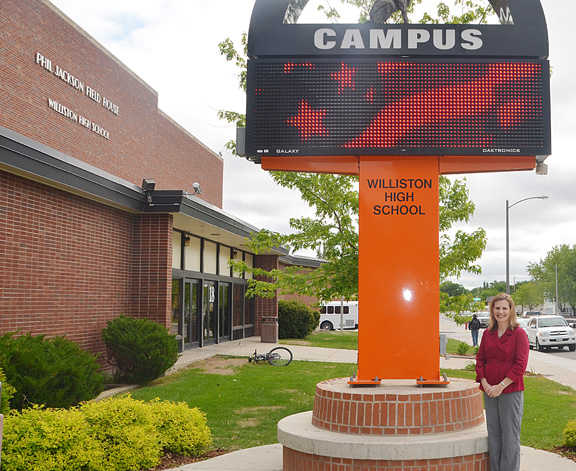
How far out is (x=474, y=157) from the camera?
20.8ft

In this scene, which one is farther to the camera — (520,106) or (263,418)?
(263,418)

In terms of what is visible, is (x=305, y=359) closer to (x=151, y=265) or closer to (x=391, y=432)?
(x=151, y=265)

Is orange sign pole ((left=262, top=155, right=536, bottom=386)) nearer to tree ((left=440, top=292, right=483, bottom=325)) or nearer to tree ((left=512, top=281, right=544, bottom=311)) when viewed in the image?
tree ((left=440, top=292, right=483, bottom=325))

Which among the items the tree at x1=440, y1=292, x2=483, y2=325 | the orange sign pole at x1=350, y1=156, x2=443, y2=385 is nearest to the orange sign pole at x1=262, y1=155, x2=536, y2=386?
the orange sign pole at x1=350, y1=156, x2=443, y2=385

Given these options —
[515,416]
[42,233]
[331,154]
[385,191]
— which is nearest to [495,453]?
[515,416]

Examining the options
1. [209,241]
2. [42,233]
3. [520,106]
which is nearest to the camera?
[520,106]

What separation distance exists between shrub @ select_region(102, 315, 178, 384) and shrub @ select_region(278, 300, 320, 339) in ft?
48.1

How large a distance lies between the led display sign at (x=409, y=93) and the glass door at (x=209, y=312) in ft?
52.6

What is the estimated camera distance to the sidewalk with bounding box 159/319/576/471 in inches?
269

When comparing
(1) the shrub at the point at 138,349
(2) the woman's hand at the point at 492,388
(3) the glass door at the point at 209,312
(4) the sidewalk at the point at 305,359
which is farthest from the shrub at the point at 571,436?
(3) the glass door at the point at 209,312

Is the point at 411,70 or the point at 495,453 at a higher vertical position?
the point at 411,70

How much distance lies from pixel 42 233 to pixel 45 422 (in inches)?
252

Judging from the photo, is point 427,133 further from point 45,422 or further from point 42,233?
point 42,233

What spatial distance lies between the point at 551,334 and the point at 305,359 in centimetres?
1453
